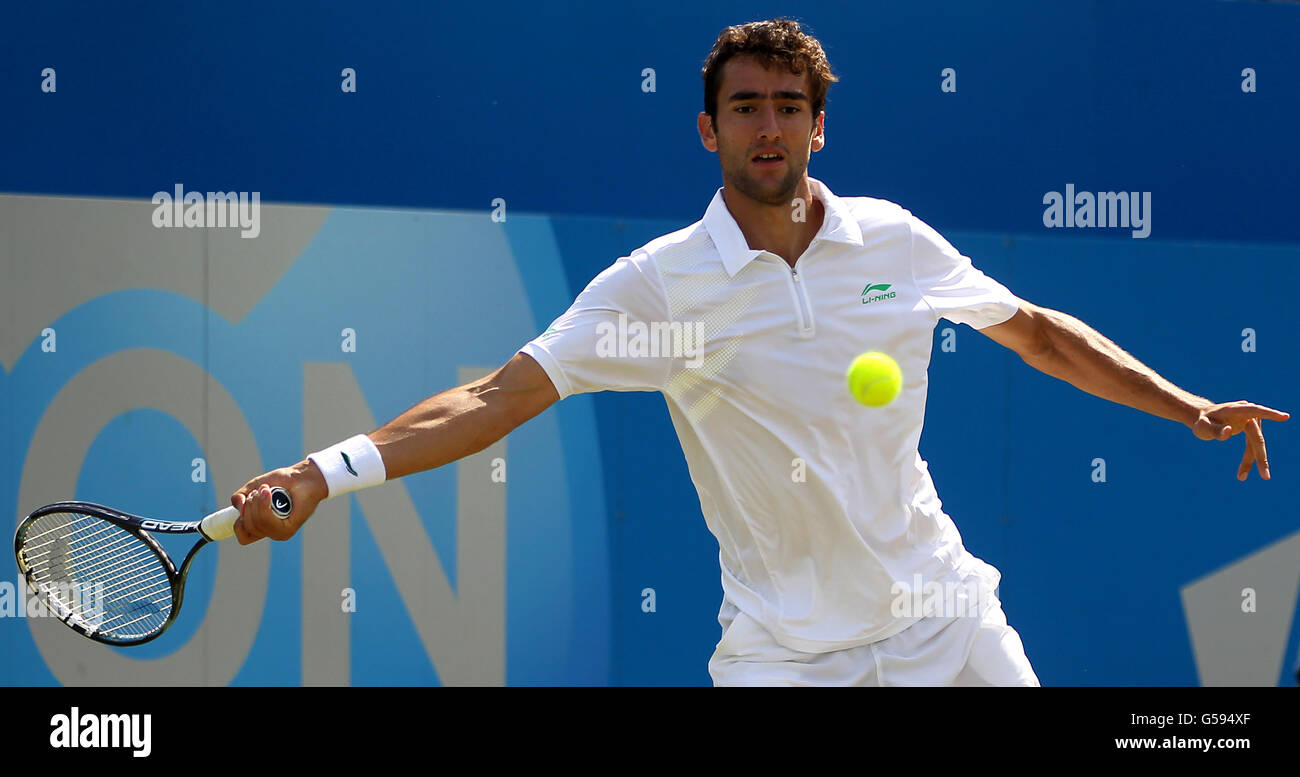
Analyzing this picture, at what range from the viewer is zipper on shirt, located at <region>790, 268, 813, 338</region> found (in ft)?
10.5

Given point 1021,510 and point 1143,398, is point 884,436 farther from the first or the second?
point 1021,510

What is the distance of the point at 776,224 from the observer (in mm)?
3338

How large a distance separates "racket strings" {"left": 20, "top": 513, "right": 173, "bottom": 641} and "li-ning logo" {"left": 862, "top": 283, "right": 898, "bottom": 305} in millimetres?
1751

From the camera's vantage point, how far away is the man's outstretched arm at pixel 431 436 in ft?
9.42

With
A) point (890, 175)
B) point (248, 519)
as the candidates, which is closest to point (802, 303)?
point (248, 519)

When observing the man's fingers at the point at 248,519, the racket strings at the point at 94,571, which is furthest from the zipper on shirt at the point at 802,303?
the racket strings at the point at 94,571

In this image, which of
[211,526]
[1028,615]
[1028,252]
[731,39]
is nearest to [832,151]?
[1028,252]

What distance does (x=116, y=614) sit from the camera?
379 cm

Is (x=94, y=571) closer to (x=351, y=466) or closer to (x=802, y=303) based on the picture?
(x=351, y=466)

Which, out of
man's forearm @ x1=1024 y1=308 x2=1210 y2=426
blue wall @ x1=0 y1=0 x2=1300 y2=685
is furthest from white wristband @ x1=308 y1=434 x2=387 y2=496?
blue wall @ x1=0 y1=0 x2=1300 y2=685

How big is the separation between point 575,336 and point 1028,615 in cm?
349

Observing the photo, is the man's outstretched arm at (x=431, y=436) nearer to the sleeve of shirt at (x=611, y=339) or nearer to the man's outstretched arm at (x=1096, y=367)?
the sleeve of shirt at (x=611, y=339)

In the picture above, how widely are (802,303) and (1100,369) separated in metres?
0.79

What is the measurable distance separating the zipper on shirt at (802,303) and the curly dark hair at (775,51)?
432 mm
